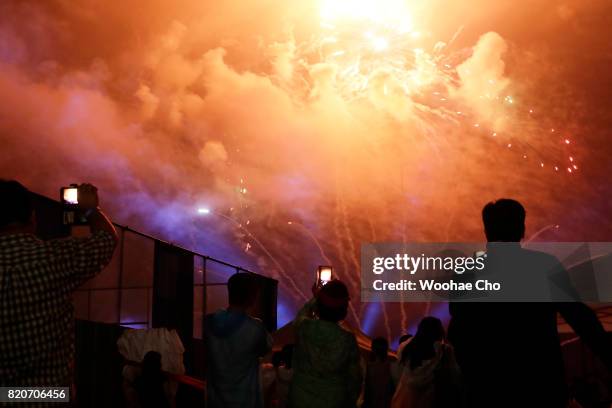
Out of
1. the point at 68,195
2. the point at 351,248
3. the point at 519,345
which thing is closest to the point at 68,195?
the point at 68,195

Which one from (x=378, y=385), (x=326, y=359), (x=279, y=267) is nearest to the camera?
(x=326, y=359)

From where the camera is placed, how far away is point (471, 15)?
1812 cm

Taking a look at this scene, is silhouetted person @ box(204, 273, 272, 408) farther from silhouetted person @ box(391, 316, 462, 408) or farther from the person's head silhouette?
silhouetted person @ box(391, 316, 462, 408)

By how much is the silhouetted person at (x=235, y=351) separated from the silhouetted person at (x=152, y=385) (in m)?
2.06

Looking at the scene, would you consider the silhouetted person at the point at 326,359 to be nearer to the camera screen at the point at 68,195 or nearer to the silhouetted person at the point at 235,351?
the silhouetted person at the point at 235,351

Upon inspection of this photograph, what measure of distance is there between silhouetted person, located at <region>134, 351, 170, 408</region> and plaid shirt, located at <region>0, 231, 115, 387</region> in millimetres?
3396

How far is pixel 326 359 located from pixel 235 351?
20.2 inches

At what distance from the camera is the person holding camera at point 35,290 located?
1990 millimetres

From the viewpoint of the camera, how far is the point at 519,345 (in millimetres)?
2229

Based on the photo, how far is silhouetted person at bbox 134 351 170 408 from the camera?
5.31 meters

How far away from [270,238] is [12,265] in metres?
20.9

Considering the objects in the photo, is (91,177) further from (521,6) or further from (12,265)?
(12,265)

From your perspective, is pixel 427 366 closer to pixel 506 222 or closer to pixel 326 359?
pixel 326 359

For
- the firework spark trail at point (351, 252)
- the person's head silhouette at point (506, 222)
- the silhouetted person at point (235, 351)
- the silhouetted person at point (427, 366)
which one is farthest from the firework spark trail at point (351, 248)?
the person's head silhouette at point (506, 222)
